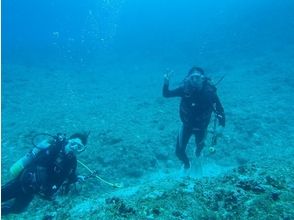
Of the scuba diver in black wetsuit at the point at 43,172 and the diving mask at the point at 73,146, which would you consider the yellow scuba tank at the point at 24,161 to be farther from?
the diving mask at the point at 73,146

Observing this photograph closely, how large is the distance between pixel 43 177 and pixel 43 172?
8 cm

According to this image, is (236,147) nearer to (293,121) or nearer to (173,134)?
(173,134)

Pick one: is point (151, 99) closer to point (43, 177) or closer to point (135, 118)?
point (135, 118)

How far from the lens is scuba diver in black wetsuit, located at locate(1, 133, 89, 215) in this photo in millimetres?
5164

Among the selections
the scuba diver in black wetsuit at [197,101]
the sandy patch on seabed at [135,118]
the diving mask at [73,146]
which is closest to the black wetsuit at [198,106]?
the scuba diver in black wetsuit at [197,101]

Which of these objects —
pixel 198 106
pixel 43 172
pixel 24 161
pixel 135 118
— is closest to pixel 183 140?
pixel 198 106

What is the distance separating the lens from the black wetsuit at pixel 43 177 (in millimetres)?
5137

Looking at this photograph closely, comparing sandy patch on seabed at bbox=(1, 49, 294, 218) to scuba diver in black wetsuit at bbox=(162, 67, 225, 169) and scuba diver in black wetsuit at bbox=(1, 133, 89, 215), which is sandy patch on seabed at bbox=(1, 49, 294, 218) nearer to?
scuba diver in black wetsuit at bbox=(1, 133, 89, 215)

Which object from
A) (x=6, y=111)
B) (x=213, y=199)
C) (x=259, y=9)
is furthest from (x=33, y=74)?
(x=259, y=9)

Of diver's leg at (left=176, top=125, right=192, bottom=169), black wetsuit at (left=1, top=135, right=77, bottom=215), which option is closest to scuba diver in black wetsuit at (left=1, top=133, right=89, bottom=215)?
black wetsuit at (left=1, top=135, right=77, bottom=215)

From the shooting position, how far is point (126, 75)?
22250 mm

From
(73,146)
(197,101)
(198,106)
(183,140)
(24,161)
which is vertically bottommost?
(24,161)

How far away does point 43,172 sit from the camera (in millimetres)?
5098

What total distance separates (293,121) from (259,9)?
27.7m
